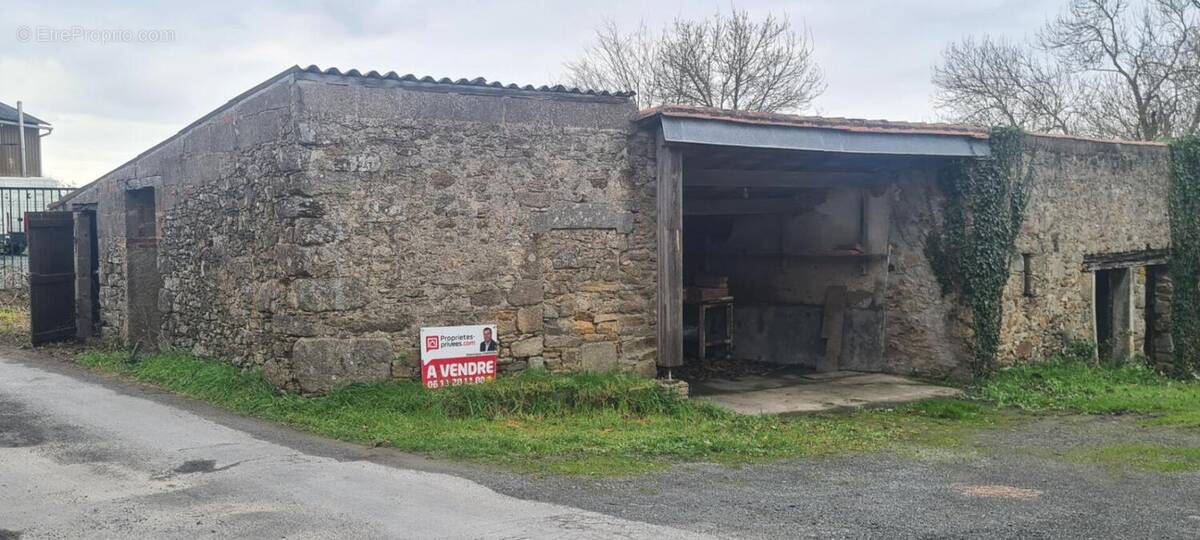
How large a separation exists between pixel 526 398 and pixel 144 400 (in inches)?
152

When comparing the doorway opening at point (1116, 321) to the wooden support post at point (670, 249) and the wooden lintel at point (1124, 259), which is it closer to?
the wooden lintel at point (1124, 259)

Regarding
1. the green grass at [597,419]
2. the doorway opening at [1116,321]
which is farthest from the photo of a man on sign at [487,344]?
the doorway opening at [1116,321]

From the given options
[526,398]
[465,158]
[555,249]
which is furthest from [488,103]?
[526,398]

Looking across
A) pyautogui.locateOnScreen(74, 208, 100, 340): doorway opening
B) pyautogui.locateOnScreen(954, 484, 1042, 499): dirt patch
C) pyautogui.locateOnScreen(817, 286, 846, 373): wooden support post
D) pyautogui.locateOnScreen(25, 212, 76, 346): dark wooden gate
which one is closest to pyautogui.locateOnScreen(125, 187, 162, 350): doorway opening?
pyautogui.locateOnScreen(74, 208, 100, 340): doorway opening

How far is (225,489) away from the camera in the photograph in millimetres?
6047

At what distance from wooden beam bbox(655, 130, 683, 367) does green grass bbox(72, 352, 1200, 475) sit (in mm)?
573

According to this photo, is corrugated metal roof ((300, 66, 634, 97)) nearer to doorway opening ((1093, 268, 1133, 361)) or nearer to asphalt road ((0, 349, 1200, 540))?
asphalt road ((0, 349, 1200, 540))

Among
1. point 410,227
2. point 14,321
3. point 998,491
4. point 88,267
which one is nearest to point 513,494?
point 998,491

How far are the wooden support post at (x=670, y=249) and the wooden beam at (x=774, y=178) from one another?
1.68 m

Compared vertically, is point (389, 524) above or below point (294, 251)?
below

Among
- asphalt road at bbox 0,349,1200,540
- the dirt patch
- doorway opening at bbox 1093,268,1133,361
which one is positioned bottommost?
the dirt patch

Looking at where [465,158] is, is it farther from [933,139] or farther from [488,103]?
[933,139]

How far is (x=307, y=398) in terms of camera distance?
8617 millimetres

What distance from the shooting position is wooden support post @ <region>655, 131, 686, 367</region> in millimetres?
9680
